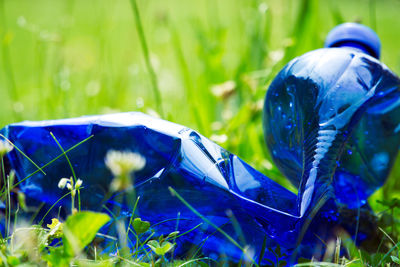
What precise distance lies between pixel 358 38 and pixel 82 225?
60cm

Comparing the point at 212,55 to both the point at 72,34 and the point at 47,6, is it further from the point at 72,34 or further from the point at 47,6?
the point at 47,6

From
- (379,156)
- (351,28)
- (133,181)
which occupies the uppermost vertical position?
(351,28)

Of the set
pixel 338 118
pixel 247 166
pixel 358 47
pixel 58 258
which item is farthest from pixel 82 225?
pixel 358 47

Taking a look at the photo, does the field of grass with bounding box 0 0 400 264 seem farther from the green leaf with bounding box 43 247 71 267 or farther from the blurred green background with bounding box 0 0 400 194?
the green leaf with bounding box 43 247 71 267

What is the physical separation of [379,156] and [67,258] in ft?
2.05

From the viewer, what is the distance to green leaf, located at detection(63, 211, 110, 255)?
470 millimetres

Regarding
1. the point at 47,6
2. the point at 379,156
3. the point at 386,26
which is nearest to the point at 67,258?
the point at 379,156

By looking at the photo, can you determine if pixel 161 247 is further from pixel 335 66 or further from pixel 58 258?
pixel 335 66

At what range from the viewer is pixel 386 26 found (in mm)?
2783

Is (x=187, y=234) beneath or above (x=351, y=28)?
beneath

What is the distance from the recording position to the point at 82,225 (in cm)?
48

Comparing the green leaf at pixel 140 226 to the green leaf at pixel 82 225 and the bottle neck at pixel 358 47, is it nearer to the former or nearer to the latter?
the green leaf at pixel 82 225

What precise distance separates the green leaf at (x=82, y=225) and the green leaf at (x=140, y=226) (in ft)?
0.26

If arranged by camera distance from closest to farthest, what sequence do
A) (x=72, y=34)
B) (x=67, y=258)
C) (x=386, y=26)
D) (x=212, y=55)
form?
(x=67, y=258), (x=212, y=55), (x=72, y=34), (x=386, y=26)
